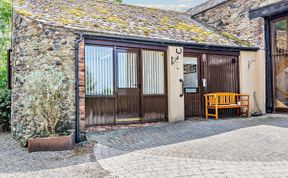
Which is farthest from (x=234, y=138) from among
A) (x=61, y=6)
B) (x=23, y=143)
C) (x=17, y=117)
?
(x=61, y=6)

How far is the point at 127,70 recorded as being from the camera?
8.29 metres

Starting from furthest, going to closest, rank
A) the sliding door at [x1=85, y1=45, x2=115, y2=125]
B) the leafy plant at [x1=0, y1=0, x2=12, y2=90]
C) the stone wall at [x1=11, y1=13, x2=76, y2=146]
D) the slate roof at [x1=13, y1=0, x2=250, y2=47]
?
the leafy plant at [x1=0, y1=0, x2=12, y2=90] → the slate roof at [x1=13, y1=0, x2=250, y2=47] → the sliding door at [x1=85, y1=45, x2=115, y2=125] → the stone wall at [x1=11, y1=13, x2=76, y2=146]

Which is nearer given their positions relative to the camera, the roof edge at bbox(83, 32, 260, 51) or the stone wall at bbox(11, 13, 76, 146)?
the stone wall at bbox(11, 13, 76, 146)

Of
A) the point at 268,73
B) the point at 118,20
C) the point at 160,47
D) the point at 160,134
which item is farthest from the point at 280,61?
the point at 118,20

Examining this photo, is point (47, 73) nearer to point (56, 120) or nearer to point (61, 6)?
point (56, 120)

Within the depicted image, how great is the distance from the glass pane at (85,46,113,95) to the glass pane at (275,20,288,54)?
6.82 m

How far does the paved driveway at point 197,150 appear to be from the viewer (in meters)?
4.28

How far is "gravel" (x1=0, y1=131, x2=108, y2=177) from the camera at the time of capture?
4.82m

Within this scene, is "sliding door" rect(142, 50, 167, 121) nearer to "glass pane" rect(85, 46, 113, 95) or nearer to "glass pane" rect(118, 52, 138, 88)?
"glass pane" rect(118, 52, 138, 88)

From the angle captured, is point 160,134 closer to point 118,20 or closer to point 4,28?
point 118,20

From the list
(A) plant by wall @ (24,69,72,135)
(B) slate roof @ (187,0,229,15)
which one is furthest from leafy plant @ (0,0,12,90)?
(B) slate roof @ (187,0,229,15)

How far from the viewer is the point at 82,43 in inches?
289

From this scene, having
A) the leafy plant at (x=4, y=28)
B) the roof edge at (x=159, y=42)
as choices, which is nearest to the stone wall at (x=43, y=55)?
the roof edge at (x=159, y=42)

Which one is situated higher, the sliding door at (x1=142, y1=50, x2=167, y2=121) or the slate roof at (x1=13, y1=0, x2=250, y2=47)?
the slate roof at (x1=13, y1=0, x2=250, y2=47)
